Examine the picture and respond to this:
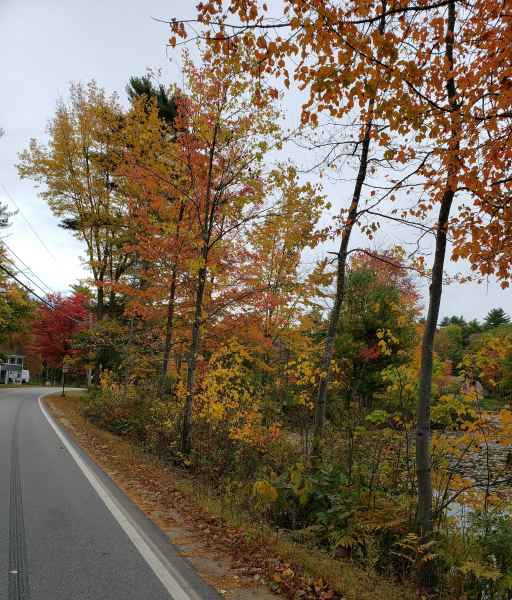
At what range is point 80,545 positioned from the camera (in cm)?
484

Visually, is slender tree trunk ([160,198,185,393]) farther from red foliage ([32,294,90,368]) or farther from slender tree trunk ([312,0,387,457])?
red foliage ([32,294,90,368])

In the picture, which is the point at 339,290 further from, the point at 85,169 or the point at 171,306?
the point at 85,169

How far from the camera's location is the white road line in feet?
13.3

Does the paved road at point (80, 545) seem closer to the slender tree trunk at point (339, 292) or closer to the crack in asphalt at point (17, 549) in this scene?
the crack in asphalt at point (17, 549)

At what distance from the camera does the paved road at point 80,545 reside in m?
3.92

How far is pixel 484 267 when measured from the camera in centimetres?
538

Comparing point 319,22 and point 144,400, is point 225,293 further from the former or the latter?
point 319,22

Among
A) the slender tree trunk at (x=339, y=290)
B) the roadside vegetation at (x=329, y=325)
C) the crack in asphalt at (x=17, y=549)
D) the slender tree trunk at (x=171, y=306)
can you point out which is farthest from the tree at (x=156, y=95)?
the crack in asphalt at (x=17, y=549)

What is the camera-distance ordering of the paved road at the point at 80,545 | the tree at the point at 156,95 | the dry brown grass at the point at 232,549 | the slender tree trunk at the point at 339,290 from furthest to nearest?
the tree at the point at 156,95, the slender tree trunk at the point at 339,290, the dry brown grass at the point at 232,549, the paved road at the point at 80,545

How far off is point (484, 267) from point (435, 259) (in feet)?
2.14

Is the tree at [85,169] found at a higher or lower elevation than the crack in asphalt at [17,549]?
higher

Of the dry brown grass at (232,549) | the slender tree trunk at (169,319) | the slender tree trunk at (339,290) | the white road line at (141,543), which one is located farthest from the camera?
the slender tree trunk at (169,319)

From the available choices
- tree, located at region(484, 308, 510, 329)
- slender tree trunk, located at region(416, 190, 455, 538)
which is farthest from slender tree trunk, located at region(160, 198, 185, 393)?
tree, located at region(484, 308, 510, 329)

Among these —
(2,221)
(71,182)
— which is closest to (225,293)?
(71,182)
